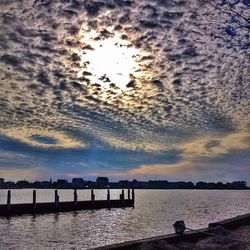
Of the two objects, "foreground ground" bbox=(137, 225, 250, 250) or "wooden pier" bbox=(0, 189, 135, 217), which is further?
"wooden pier" bbox=(0, 189, 135, 217)

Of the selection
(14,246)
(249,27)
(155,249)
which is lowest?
(14,246)

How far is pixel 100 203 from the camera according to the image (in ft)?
198

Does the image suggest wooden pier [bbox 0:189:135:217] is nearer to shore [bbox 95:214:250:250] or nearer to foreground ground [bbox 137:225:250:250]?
shore [bbox 95:214:250:250]

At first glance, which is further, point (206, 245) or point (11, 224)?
point (11, 224)

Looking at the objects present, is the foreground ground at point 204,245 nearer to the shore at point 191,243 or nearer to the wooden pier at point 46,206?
the shore at point 191,243

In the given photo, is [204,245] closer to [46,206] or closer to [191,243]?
[191,243]

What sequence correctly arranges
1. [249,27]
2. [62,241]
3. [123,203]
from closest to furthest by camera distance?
[249,27], [62,241], [123,203]

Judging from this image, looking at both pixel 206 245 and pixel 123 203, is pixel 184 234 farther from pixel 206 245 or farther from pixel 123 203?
pixel 123 203

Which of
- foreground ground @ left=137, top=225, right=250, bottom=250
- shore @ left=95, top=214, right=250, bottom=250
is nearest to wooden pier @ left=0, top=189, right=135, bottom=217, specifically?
shore @ left=95, top=214, right=250, bottom=250

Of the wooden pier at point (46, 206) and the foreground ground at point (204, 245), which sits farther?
the wooden pier at point (46, 206)

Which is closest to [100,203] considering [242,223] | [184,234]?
[242,223]

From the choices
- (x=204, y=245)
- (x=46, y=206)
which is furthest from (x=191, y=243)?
(x=46, y=206)

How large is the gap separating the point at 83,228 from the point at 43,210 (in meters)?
11.9

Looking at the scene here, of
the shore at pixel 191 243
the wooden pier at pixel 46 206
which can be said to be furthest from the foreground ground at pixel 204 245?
the wooden pier at pixel 46 206
